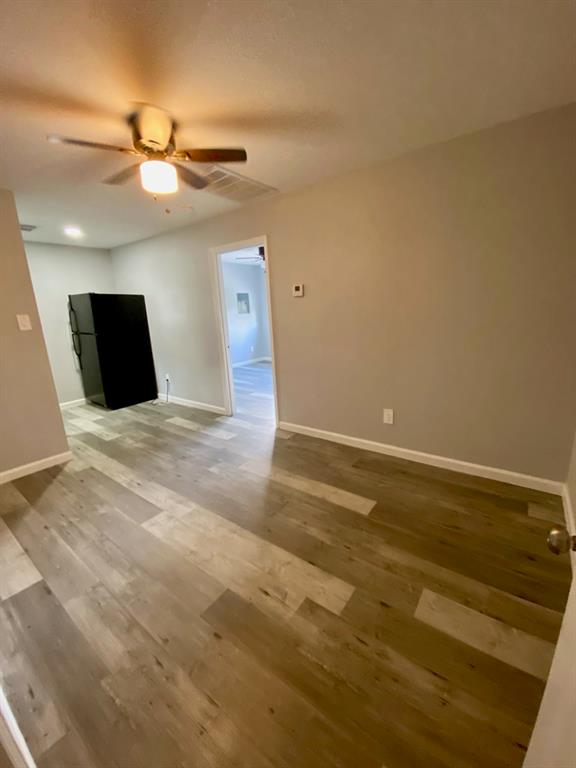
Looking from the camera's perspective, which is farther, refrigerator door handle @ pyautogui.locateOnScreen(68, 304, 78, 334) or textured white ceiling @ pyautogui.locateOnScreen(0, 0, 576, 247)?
refrigerator door handle @ pyautogui.locateOnScreen(68, 304, 78, 334)

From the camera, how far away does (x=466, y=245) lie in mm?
2199

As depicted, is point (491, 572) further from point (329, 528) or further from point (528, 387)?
point (528, 387)

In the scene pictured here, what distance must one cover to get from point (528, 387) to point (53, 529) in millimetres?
3297

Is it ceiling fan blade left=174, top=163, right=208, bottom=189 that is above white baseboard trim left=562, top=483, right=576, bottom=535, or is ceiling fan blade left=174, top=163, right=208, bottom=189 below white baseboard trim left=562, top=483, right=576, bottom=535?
above

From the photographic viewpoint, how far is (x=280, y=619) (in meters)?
1.43

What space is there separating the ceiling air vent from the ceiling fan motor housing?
572mm

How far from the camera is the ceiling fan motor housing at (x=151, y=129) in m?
1.68

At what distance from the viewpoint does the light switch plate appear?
9.11 ft

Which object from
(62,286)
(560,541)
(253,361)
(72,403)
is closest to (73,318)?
(62,286)

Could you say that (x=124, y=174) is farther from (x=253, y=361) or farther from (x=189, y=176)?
(x=253, y=361)

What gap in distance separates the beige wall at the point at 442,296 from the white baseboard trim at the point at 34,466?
2.26 metres

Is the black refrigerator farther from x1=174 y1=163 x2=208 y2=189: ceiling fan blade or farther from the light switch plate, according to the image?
x1=174 y1=163 x2=208 y2=189: ceiling fan blade

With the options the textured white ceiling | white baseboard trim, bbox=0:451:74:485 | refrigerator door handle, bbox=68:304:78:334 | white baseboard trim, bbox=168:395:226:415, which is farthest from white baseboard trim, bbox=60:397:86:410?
the textured white ceiling

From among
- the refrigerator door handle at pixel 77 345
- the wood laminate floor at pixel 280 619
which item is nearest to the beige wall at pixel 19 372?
the wood laminate floor at pixel 280 619
